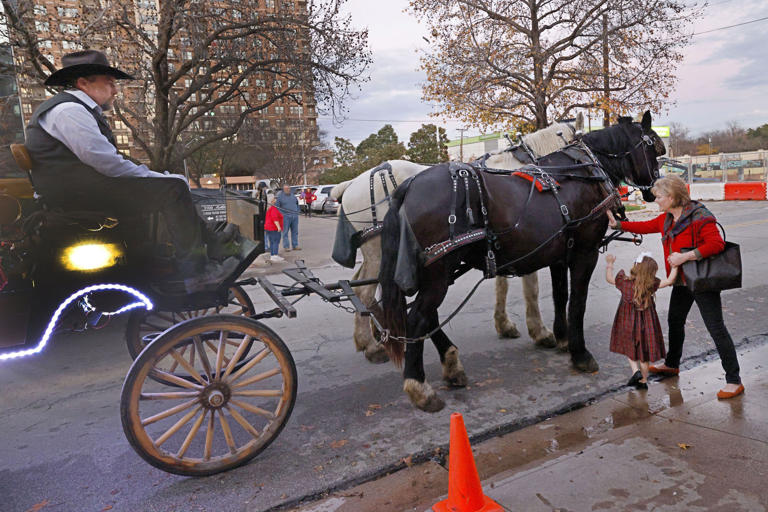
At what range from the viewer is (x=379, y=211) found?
5059 millimetres

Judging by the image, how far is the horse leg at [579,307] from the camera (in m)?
4.42

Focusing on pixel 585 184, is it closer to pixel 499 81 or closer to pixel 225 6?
pixel 225 6

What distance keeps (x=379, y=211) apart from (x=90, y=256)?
8.73 ft

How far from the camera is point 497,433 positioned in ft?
11.6

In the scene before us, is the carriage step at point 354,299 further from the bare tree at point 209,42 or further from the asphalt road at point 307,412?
the bare tree at point 209,42

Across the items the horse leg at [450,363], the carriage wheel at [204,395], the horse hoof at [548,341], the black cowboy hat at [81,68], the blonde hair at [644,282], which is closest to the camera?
the carriage wheel at [204,395]

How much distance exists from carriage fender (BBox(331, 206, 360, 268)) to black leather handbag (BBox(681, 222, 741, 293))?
9.34ft

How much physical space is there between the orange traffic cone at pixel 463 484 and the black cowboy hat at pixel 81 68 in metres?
3.00

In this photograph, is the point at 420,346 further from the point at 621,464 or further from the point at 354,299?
the point at 621,464

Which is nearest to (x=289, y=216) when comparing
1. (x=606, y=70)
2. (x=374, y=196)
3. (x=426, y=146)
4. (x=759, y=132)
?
(x=374, y=196)

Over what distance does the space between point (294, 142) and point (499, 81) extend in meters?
29.6

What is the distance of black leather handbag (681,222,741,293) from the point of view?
3611 mm

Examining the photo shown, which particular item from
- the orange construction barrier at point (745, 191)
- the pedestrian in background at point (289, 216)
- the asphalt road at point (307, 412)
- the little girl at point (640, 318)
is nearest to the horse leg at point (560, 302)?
the asphalt road at point (307, 412)

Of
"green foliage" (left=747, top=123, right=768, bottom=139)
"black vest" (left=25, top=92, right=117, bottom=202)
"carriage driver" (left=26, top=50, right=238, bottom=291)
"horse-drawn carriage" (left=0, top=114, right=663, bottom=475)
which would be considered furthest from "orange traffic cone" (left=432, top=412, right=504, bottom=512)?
"green foliage" (left=747, top=123, right=768, bottom=139)
